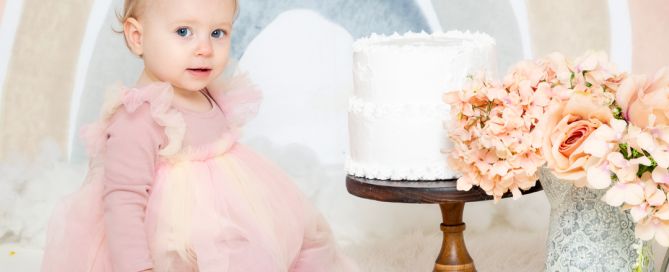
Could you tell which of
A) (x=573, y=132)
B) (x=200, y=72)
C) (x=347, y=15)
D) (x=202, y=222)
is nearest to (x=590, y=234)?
(x=573, y=132)

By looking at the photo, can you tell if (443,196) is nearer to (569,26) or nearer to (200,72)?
(200,72)

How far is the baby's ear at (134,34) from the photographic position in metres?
2.20

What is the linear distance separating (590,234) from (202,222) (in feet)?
2.50

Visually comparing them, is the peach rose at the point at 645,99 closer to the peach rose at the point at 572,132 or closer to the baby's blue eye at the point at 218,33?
the peach rose at the point at 572,132

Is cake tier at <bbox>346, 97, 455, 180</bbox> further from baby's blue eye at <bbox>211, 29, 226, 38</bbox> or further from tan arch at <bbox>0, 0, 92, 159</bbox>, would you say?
tan arch at <bbox>0, 0, 92, 159</bbox>

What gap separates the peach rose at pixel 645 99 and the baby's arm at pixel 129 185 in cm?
91

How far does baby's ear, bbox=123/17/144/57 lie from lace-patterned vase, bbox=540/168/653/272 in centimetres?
89

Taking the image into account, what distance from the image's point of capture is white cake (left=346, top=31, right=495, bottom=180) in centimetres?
231

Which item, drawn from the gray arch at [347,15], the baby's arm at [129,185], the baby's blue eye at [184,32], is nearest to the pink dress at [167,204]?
the baby's arm at [129,185]

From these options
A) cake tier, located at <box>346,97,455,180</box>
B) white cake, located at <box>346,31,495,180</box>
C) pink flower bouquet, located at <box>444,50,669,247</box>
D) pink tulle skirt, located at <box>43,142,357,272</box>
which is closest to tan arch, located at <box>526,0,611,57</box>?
white cake, located at <box>346,31,495,180</box>

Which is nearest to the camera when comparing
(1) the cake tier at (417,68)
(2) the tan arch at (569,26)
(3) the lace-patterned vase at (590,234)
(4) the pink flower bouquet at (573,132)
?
(4) the pink flower bouquet at (573,132)

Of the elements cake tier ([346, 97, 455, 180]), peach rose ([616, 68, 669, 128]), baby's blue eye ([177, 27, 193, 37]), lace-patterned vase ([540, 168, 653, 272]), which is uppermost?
baby's blue eye ([177, 27, 193, 37])

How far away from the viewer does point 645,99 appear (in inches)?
69.9

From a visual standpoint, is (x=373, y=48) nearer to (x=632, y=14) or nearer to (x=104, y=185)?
(x=104, y=185)
